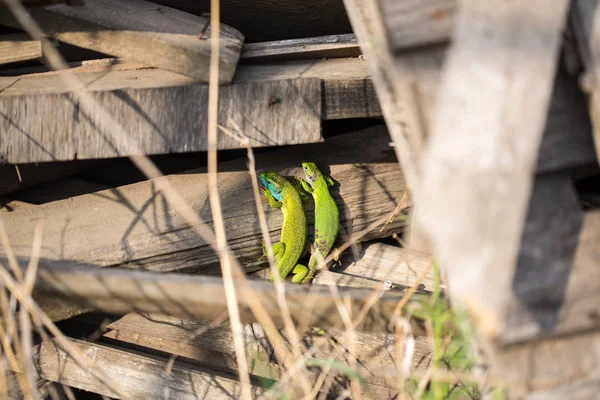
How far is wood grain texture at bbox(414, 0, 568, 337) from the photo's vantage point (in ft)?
3.94

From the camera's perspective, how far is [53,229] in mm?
2852

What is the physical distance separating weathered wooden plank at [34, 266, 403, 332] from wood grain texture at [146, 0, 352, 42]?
164 centimetres

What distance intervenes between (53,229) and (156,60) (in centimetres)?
109

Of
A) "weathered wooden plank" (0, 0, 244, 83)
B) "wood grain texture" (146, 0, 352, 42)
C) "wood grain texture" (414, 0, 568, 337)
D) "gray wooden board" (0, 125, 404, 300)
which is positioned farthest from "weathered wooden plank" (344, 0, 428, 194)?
"gray wooden board" (0, 125, 404, 300)

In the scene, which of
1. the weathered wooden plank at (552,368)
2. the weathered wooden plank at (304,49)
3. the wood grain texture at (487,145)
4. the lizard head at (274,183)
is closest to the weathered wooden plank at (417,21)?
→ the wood grain texture at (487,145)

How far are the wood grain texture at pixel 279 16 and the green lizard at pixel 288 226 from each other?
1102 mm

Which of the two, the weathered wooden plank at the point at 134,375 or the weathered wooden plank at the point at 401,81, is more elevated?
the weathered wooden plank at the point at 401,81

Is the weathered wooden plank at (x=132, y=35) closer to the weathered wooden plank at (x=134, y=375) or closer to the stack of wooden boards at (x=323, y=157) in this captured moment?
the stack of wooden boards at (x=323, y=157)

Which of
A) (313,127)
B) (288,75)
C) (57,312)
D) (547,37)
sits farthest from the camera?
(57,312)

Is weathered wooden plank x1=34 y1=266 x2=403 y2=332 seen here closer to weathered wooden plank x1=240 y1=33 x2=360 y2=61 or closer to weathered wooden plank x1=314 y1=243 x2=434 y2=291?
weathered wooden plank x1=314 y1=243 x2=434 y2=291

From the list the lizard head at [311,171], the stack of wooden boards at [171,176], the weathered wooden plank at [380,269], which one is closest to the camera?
the stack of wooden boards at [171,176]

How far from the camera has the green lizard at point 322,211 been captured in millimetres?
3402

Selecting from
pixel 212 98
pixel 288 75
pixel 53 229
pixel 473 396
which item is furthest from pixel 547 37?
pixel 53 229

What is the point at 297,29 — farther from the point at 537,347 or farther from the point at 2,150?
the point at 537,347
